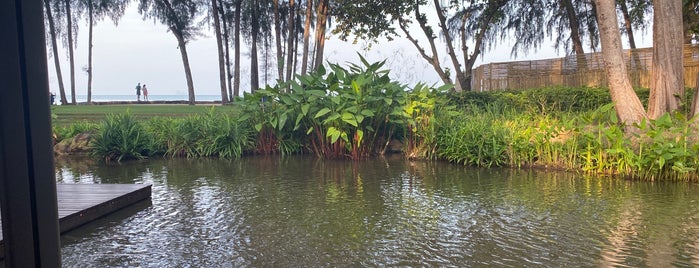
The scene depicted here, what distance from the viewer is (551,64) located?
1633 centimetres

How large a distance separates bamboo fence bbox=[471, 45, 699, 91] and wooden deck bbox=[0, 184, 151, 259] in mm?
11952

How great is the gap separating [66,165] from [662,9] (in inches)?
350

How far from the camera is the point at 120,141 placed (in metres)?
7.81

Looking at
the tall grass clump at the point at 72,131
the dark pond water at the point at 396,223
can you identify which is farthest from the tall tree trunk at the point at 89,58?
the dark pond water at the point at 396,223

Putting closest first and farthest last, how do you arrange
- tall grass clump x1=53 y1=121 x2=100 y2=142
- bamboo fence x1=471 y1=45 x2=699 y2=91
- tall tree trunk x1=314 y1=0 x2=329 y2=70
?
1. tall grass clump x1=53 y1=121 x2=100 y2=142
2. bamboo fence x1=471 y1=45 x2=699 y2=91
3. tall tree trunk x1=314 y1=0 x2=329 y2=70

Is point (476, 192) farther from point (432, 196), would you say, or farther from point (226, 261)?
point (226, 261)

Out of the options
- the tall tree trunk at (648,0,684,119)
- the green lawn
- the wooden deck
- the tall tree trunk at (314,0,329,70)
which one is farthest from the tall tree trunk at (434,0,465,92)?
the wooden deck

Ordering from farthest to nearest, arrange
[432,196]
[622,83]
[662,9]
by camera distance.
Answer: [662,9], [622,83], [432,196]

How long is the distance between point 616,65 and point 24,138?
7355mm

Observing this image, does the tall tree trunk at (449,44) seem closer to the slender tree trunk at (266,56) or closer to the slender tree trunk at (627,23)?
the slender tree trunk at (627,23)

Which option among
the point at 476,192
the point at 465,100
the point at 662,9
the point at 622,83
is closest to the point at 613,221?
the point at 476,192

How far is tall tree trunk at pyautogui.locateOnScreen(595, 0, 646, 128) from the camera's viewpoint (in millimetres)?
6688

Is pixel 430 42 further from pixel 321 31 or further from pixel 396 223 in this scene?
pixel 396 223

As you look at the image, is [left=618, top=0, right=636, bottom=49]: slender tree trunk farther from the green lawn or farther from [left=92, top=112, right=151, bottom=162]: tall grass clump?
[left=92, top=112, right=151, bottom=162]: tall grass clump
